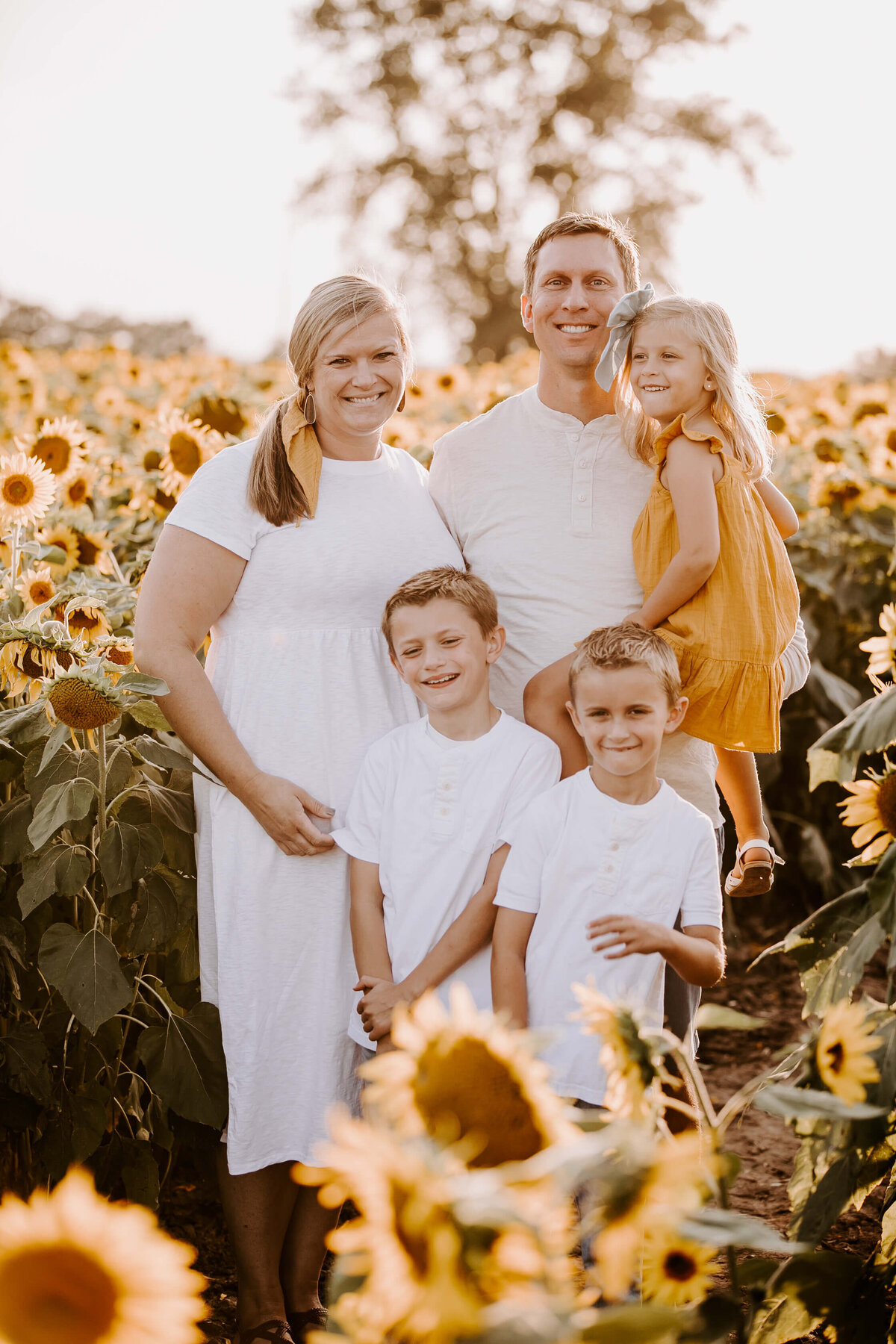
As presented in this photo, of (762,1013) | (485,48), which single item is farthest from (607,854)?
(485,48)

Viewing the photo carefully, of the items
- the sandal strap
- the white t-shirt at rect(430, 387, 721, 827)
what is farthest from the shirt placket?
the sandal strap

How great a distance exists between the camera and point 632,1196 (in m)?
0.84

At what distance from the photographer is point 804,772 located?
520cm

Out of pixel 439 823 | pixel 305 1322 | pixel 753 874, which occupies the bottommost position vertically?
pixel 305 1322

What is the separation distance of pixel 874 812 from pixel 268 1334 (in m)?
1.54

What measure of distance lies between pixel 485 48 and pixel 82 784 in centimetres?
2438

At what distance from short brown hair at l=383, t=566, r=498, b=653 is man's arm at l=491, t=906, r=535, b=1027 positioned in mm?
577

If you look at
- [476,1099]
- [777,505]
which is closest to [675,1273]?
[476,1099]

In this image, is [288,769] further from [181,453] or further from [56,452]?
[56,452]

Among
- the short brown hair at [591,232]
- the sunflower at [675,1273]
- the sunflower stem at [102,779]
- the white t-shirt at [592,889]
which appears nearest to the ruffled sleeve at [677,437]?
the short brown hair at [591,232]

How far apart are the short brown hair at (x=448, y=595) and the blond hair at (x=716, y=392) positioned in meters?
0.55

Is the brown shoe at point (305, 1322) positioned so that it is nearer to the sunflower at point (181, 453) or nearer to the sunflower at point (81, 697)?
the sunflower at point (81, 697)

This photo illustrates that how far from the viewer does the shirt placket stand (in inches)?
106

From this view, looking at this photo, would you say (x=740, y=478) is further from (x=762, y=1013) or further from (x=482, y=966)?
(x=762, y=1013)
